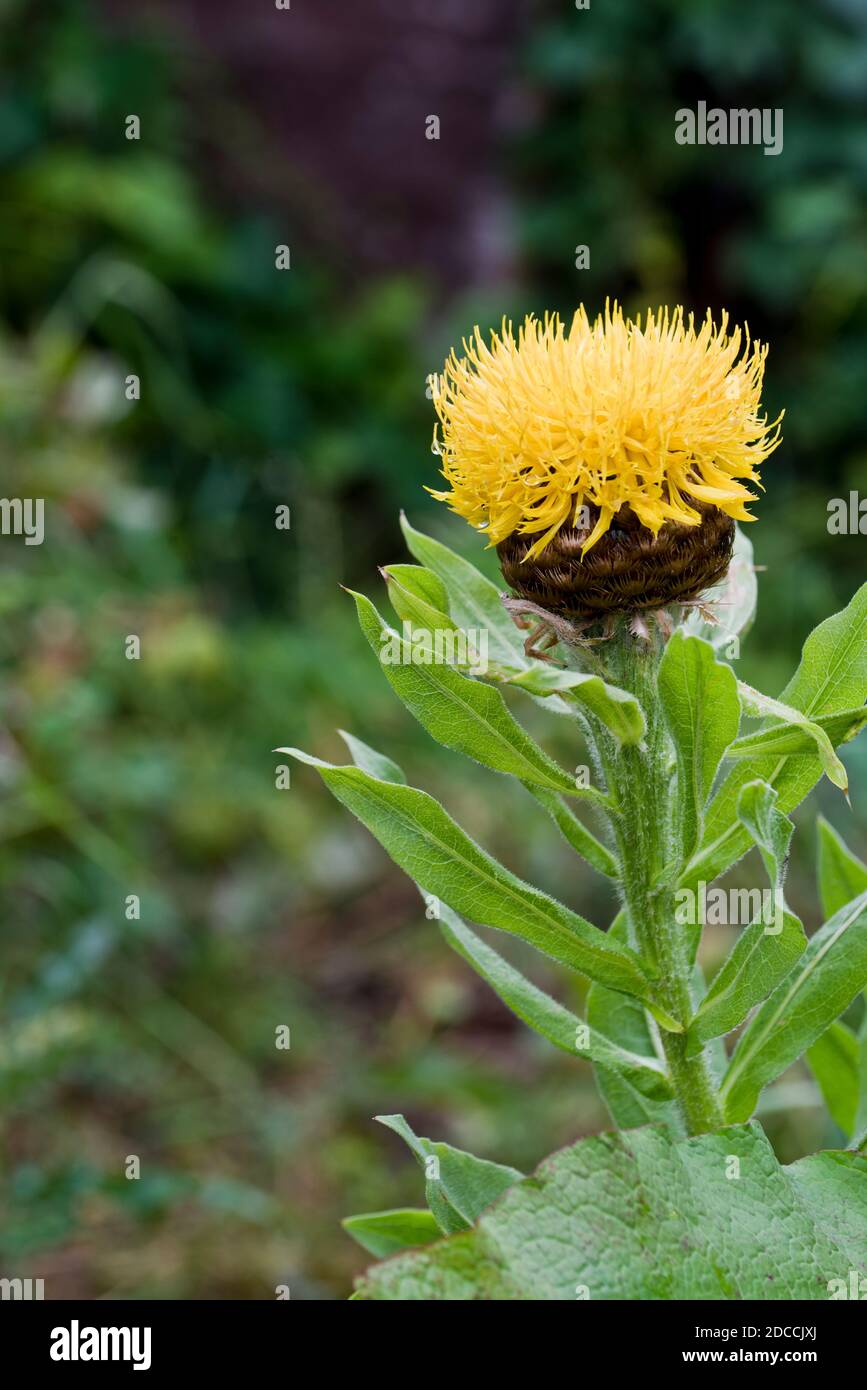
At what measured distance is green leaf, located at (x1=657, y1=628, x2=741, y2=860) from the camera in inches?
35.9

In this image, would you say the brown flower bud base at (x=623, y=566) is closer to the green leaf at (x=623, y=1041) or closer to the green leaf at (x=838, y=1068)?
the green leaf at (x=623, y=1041)

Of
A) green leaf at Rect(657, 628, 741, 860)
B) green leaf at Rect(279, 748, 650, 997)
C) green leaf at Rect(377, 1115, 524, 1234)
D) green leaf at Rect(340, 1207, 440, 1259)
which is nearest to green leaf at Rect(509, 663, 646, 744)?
green leaf at Rect(657, 628, 741, 860)

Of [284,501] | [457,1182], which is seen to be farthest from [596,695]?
[284,501]

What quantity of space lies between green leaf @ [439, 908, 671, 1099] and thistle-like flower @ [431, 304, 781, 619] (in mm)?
304

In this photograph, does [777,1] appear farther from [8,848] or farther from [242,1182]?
[242,1182]

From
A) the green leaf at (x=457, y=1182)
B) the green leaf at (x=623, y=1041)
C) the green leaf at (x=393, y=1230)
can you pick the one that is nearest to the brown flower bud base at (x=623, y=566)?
the green leaf at (x=623, y=1041)

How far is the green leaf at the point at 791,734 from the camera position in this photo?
0.87 meters

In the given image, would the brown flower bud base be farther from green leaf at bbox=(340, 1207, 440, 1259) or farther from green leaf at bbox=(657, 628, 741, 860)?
green leaf at bbox=(340, 1207, 440, 1259)

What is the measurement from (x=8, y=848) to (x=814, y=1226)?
2.20m

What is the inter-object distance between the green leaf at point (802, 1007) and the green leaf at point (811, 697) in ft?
0.34

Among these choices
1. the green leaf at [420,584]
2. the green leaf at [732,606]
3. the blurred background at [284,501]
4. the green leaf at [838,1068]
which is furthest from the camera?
the blurred background at [284,501]

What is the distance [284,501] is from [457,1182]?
3.56 meters

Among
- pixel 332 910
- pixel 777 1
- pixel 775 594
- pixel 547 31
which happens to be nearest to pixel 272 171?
pixel 547 31

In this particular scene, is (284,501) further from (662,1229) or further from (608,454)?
(662,1229)
